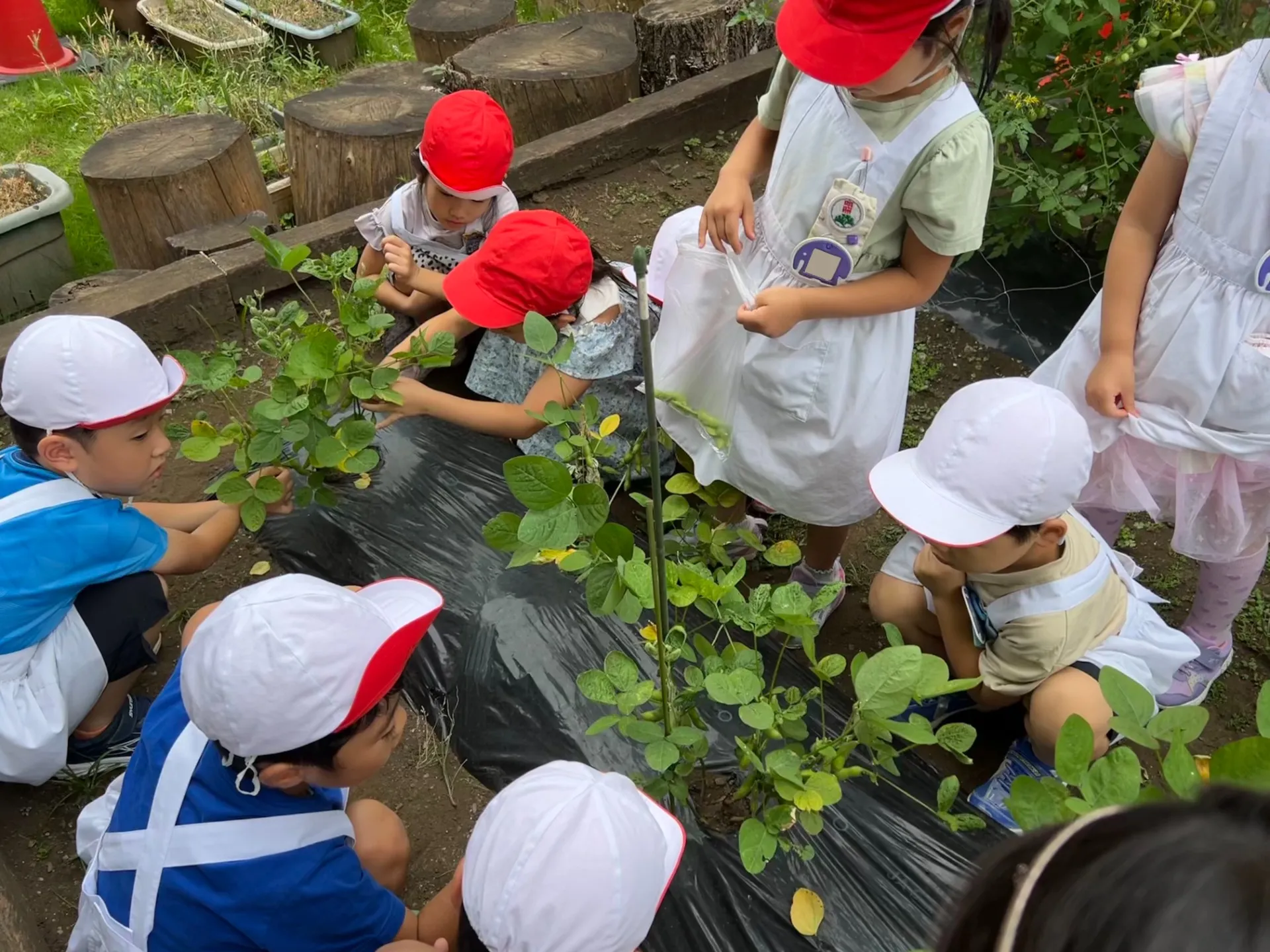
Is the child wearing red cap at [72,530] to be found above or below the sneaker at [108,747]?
above

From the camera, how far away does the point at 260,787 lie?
47.8 inches

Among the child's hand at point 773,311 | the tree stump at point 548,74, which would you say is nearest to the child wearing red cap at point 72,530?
the child's hand at point 773,311

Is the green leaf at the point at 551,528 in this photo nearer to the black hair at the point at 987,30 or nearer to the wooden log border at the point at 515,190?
the black hair at the point at 987,30

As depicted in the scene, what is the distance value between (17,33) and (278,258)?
4.05 meters

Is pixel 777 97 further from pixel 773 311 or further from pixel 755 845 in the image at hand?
pixel 755 845

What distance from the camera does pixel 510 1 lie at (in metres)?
3.89

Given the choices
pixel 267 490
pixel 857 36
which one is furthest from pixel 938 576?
pixel 267 490

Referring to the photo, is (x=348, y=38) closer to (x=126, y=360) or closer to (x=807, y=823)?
(x=126, y=360)

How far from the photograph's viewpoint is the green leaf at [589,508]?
108cm

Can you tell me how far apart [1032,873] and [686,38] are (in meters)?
3.46

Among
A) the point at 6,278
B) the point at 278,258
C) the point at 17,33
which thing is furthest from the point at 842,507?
the point at 17,33

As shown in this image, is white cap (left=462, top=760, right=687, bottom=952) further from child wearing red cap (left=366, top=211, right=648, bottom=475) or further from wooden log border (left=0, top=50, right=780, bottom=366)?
wooden log border (left=0, top=50, right=780, bottom=366)

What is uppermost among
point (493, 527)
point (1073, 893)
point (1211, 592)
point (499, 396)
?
point (1073, 893)

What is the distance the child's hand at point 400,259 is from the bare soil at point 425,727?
0.62 metres
